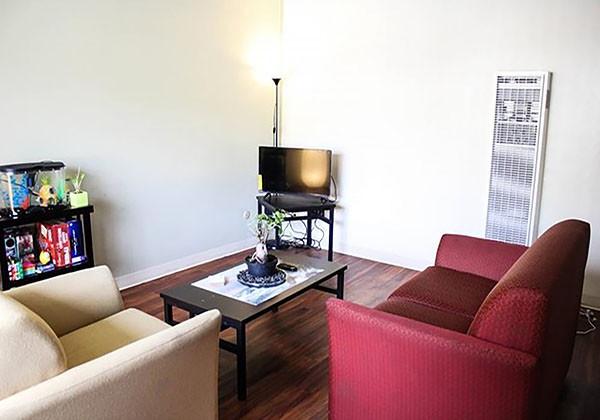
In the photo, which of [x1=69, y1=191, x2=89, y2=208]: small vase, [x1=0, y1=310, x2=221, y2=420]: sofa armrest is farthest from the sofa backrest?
[x1=69, y1=191, x2=89, y2=208]: small vase

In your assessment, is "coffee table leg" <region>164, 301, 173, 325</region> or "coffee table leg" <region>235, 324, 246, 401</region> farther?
"coffee table leg" <region>164, 301, 173, 325</region>

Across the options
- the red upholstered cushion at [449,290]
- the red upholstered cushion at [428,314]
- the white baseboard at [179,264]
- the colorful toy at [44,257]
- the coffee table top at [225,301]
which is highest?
the colorful toy at [44,257]

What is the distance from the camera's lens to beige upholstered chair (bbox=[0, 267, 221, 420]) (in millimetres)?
1510

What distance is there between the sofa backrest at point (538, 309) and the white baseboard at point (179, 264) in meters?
2.94

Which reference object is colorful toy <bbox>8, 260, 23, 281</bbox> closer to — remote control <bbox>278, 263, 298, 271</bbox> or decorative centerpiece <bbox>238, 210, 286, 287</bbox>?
decorative centerpiece <bbox>238, 210, 286, 287</bbox>

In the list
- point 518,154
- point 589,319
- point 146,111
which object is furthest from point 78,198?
point 589,319

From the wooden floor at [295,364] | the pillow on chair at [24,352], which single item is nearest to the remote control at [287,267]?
the wooden floor at [295,364]

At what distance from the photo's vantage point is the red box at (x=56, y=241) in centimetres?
324

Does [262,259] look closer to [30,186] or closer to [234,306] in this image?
[234,306]

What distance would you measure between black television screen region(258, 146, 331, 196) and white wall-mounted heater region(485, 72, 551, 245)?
1466mm

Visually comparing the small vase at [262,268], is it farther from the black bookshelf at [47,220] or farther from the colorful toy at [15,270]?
the colorful toy at [15,270]

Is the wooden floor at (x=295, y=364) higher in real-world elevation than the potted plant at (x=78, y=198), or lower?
lower

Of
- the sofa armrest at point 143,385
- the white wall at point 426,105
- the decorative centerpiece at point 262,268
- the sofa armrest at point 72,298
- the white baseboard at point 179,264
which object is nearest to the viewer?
the sofa armrest at point 143,385

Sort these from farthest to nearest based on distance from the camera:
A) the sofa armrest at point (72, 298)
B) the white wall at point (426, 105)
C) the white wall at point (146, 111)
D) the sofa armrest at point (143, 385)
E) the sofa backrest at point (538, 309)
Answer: the white wall at point (426, 105), the white wall at point (146, 111), the sofa armrest at point (72, 298), the sofa backrest at point (538, 309), the sofa armrest at point (143, 385)
